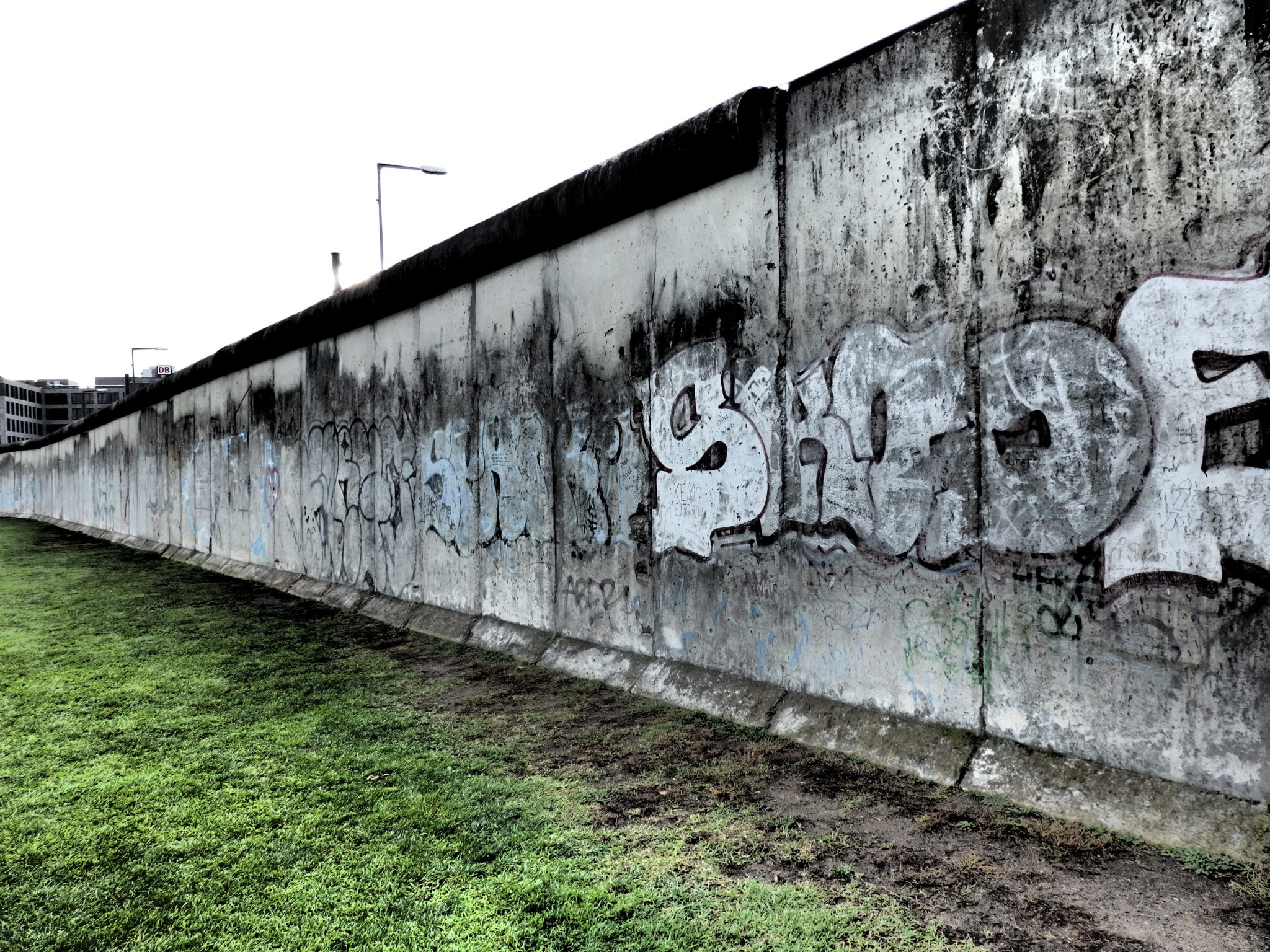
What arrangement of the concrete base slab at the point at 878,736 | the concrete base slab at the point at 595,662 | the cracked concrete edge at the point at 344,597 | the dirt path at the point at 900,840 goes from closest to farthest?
the dirt path at the point at 900,840 < the concrete base slab at the point at 878,736 < the concrete base slab at the point at 595,662 < the cracked concrete edge at the point at 344,597

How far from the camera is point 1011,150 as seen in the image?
367cm

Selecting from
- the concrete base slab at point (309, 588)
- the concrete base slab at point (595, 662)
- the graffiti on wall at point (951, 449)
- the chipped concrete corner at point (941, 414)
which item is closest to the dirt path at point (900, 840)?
the chipped concrete corner at point (941, 414)

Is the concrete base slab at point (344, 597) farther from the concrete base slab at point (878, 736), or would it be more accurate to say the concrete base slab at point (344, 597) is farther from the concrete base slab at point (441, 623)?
the concrete base slab at point (878, 736)

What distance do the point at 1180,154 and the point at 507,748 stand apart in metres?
4.14

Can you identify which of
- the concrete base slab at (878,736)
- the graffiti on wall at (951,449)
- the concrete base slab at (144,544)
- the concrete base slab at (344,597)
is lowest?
the concrete base slab at (144,544)

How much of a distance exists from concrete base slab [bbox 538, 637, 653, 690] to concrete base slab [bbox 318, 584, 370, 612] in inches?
146

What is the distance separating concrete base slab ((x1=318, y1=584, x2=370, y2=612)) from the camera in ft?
30.0

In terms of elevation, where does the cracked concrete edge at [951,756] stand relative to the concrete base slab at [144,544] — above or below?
above

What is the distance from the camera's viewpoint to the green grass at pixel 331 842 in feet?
8.52

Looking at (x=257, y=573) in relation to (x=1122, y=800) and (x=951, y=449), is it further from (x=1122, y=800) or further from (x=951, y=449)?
(x=1122, y=800)

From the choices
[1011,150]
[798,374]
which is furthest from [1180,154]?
[798,374]

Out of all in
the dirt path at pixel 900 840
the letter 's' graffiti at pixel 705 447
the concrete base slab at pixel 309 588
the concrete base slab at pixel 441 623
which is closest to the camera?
the dirt path at pixel 900 840

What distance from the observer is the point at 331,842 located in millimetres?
3207

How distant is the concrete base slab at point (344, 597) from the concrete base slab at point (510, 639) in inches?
99.5
